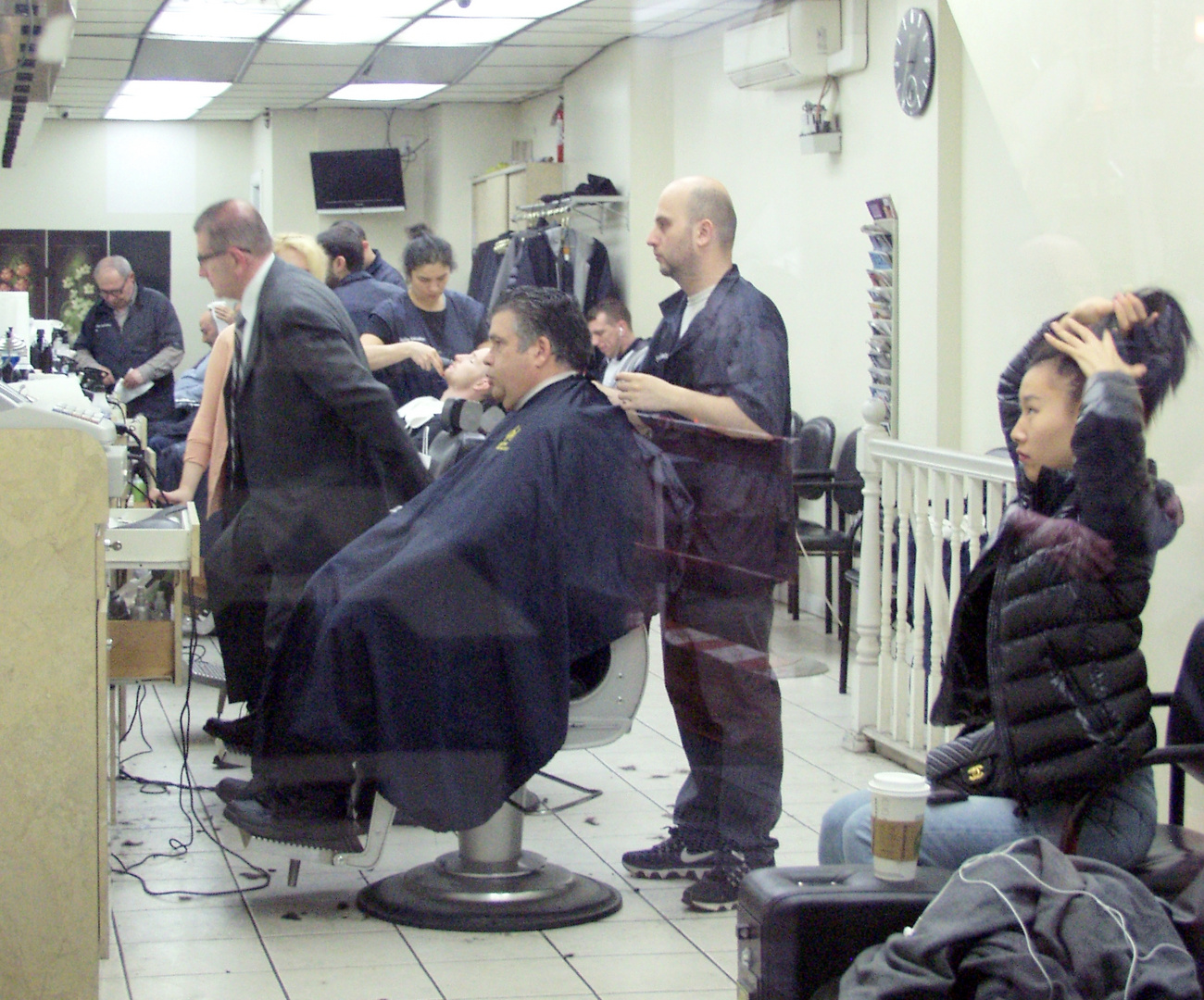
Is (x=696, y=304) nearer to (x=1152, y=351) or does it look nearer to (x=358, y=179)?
(x=358, y=179)

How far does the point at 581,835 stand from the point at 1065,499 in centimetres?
140

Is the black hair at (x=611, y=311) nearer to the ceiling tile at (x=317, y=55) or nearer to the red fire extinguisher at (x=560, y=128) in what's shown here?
the red fire extinguisher at (x=560, y=128)

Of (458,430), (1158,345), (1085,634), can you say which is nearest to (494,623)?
(458,430)

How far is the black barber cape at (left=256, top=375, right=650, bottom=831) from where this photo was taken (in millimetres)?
2424

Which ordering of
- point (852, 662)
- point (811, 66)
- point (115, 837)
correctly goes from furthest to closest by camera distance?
point (852, 662) < point (115, 837) < point (811, 66)

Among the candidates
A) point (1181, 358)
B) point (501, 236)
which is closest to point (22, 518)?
point (501, 236)

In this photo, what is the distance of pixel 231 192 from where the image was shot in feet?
7.91

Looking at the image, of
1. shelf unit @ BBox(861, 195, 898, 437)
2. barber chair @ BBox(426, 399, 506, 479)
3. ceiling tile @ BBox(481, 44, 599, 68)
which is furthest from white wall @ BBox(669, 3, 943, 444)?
barber chair @ BBox(426, 399, 506, 479)

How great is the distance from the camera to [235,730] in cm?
297

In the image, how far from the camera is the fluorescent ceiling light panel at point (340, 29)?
7.43 feet

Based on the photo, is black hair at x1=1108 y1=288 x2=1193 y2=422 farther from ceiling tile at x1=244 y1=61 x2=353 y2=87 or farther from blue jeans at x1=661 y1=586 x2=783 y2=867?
ceiling tile at x1=244 y1=61 x2=353 y2=87

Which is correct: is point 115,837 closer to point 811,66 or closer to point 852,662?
point 852,662

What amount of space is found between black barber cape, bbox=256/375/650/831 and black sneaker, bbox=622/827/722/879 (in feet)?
1.20

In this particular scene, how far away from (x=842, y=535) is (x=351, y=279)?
3.86 ft
